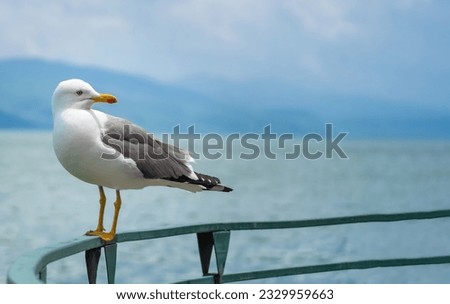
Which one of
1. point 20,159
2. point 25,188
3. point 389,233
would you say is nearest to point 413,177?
point 25,188

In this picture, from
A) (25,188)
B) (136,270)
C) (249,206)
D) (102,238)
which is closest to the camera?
(102,238)

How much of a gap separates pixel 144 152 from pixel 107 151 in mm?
265

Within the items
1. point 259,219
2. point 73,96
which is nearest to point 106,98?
point 73,96

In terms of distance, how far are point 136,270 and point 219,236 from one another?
53.1ft

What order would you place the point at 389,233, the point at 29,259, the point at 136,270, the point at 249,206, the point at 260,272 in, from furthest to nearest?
the point at 249,206 < the point at 389,233 < the point at 136,270 < the point at 260,272 < the point at 29,259

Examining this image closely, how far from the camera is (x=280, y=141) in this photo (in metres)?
5.03

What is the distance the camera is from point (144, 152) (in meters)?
4.75

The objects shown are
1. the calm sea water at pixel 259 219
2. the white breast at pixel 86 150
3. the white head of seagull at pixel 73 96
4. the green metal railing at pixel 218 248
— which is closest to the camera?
the green metal railing at pixel 218 248

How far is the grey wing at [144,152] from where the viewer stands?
4.65 m

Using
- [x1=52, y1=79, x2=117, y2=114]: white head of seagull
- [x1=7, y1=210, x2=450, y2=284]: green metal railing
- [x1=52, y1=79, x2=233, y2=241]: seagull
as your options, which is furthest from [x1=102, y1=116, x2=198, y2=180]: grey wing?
[x1=7, y1=210, x2=450, y2=284]: green metal railing

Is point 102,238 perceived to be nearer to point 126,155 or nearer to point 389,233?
point 126,155

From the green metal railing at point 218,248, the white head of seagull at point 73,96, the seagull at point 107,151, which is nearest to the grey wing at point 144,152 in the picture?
the seagull at point 107,151

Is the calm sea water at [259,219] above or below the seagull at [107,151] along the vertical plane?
above

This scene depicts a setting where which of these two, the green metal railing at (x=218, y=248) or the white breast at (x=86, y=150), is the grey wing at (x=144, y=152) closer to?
the white breast at (x=86, y=150)
